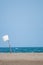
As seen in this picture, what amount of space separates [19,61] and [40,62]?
0.97 m

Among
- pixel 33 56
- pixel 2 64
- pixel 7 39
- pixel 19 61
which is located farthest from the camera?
pixel 7 39

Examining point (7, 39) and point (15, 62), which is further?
point (7, 39)

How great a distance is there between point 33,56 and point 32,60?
869 mm

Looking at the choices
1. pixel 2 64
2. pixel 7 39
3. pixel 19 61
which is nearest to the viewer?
pixel 2 64

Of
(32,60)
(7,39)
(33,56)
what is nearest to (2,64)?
(32,60)

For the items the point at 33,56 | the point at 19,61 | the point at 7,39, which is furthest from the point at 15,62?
the point at 7,39

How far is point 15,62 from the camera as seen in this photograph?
8.48m

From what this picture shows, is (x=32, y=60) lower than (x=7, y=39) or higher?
lower

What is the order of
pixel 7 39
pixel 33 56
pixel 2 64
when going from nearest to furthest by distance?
pixel 2 64 → pixel 33 56 → pixel 7 39

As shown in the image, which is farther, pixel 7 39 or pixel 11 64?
pixel 7 39

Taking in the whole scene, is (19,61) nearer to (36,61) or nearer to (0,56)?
(36,61)

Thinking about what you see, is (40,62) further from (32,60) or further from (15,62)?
(15,62)

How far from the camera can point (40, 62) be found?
8.53m

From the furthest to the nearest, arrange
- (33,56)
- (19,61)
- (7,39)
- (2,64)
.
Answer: (7,39), (33,56), (19,61), (2,64)
